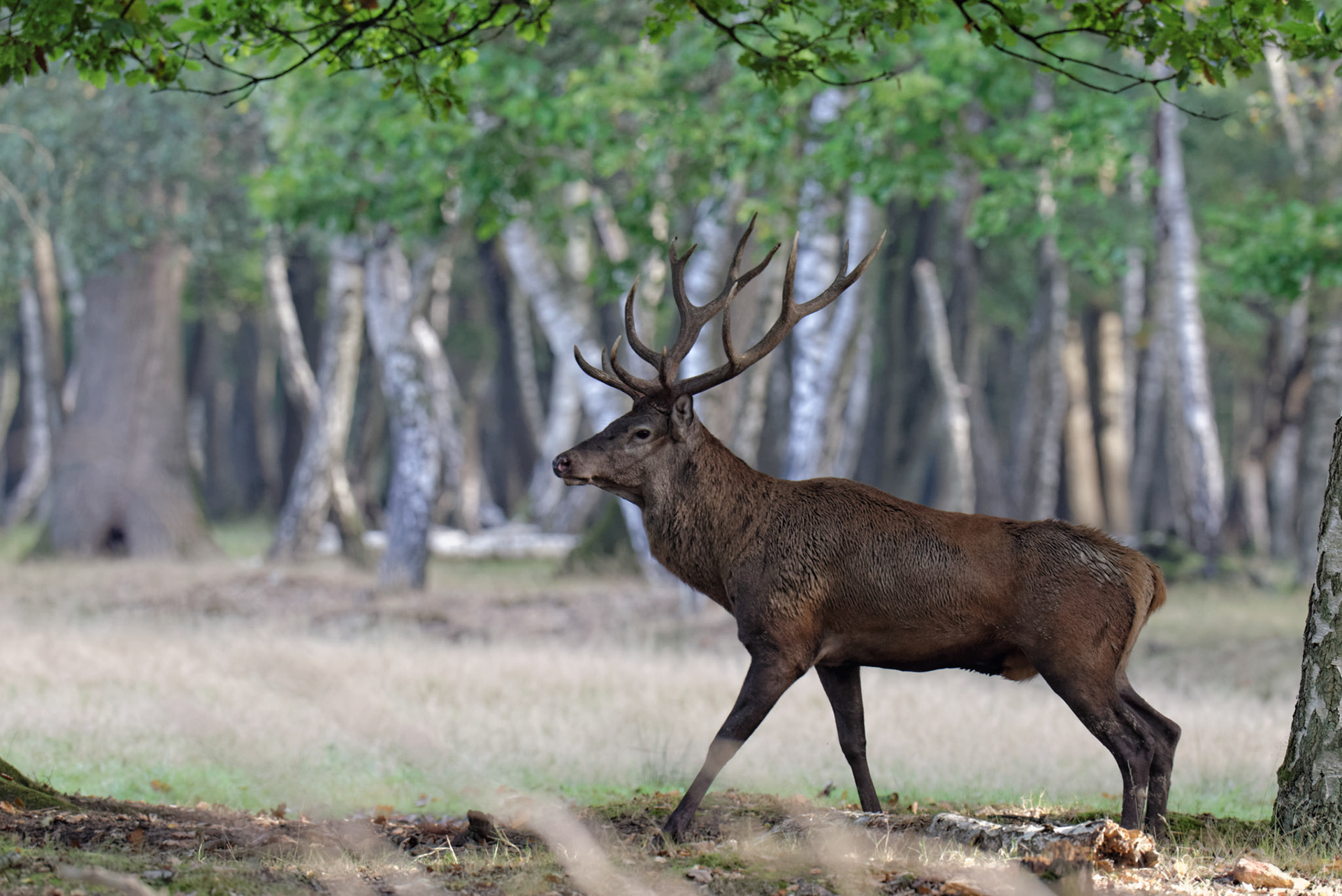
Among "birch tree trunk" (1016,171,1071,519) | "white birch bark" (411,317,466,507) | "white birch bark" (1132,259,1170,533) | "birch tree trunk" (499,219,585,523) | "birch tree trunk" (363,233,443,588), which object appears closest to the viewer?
"birch tree trunk" (363,233,443,588)

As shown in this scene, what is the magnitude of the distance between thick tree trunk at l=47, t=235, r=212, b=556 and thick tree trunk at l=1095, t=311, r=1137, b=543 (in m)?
17.1

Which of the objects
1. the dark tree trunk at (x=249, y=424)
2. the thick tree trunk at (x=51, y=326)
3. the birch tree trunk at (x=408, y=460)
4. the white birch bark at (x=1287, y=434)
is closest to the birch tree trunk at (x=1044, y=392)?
the white birch bark at (x=1287, y=434)

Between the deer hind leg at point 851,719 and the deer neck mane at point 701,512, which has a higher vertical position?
the deer neck mane at point 701,512

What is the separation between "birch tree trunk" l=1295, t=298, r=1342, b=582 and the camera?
17.6 meters

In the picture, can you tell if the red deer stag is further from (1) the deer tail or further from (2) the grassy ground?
(2) the grassy ground

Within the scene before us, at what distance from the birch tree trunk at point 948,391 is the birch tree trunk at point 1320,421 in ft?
14.9

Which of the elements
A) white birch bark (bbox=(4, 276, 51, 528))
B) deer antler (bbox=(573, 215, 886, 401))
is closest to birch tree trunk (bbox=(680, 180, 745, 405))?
deer antler (bbox=(573, 215, 886, 401))

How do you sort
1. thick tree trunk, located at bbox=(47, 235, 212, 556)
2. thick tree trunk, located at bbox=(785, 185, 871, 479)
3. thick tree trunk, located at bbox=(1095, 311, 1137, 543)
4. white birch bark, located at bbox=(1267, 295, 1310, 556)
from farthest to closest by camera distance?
thick tree trunk, located at bbox=(1095, 311, 1137, 543), white birch bark, located at bbox=(1267, 295, 1310, 556), thick tree trunk, located at bbox=(47, 235, 212, 556), thick tree trunk, located at bbox=(785, 185, 871, 479)

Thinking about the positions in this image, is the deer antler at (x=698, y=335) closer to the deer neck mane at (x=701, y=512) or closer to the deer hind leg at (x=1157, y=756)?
the deer neck mane at (x=701, y=512)

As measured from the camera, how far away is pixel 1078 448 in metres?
28.0

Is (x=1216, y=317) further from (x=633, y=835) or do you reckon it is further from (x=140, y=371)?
(x=633, y=835)

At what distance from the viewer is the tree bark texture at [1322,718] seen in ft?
18.0

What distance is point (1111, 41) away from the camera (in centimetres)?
642

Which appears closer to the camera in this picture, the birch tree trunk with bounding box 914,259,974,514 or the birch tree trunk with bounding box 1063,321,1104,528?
the birch tree trunk with bounding box 914,259,974,514
